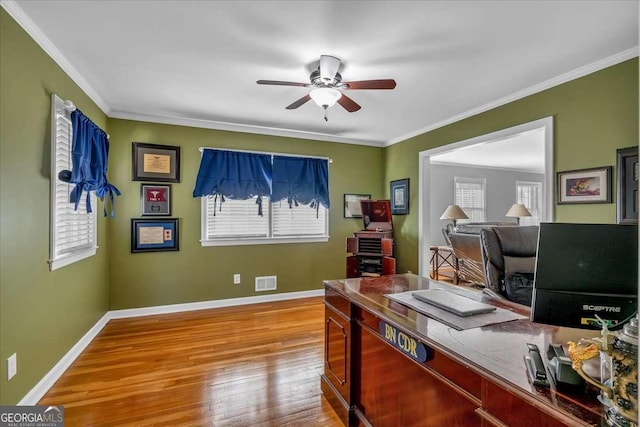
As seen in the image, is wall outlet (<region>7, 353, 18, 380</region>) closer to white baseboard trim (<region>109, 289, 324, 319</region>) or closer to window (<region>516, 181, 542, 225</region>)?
white baseboard trim (<region>109, 289, 324, 319</region>)

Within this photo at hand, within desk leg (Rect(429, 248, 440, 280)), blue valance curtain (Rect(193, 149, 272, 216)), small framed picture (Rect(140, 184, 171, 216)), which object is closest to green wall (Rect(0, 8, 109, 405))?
small framed picture (Rect(140, 184, 171, 216))

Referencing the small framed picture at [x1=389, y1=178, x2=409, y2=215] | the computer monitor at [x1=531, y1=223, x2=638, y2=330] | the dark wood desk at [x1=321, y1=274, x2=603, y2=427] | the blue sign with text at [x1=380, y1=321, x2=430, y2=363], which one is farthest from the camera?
the small framed picture at [x1=389, y1=178, x2=409, y2=215]

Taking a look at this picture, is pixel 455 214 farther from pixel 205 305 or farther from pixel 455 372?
pixel 455 372

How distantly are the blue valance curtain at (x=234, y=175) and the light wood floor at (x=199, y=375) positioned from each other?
5.39 feet

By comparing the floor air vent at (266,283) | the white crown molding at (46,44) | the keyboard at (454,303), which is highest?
the white crown molding at (46,44)

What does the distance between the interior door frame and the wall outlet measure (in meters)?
4.22

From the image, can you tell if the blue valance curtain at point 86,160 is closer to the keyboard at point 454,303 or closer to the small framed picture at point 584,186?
the keyboard at point 454,303

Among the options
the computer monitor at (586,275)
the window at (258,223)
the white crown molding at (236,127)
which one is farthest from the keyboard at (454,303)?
the white crown molding at (236,127)

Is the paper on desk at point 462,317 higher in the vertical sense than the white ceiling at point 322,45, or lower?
lower

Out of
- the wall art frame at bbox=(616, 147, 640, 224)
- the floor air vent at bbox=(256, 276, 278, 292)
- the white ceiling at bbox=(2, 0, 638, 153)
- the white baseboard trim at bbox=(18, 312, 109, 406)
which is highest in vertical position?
the white ceiling at bbox=(2, 0, 638, 153)

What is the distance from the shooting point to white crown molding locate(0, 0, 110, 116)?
5.93ft

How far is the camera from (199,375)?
246cm

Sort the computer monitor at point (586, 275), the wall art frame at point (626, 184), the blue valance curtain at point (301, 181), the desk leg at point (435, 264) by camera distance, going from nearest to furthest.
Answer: the computer monitor at point (586, 275), the wall art frame at point (626, 184), the blue valance curtain at point (301, 181), the desk leg at point (435, 264)

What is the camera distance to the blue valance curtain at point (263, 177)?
409cm
